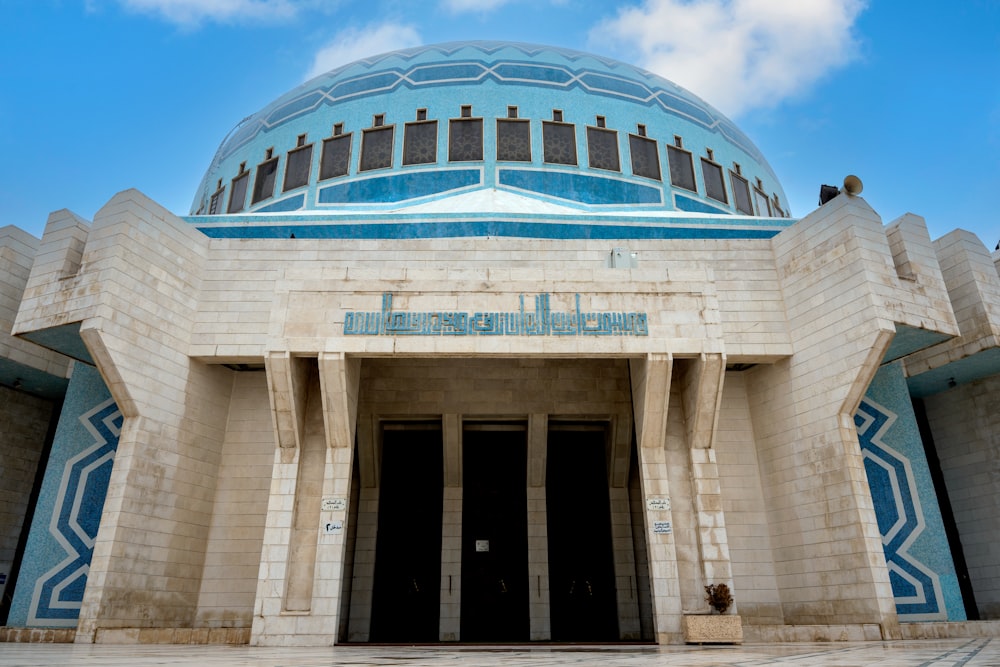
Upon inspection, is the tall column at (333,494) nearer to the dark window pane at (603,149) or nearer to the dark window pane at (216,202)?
the dark window pane at (603,149)

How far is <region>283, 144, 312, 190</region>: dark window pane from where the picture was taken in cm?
2131

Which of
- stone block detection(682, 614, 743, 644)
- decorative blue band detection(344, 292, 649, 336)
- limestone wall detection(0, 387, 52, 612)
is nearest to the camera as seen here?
stone block detection(682, 614, 743, 644)

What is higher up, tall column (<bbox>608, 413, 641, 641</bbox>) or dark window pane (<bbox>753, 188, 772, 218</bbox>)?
dark window pane (<bbox>753, 188, 772, 218</bbox>)

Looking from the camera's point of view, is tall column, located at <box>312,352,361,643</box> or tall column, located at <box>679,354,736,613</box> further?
tall column, located at <box>679,354,736,613</box>

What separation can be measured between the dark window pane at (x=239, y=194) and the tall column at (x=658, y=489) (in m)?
15.2

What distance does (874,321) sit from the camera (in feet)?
38.5

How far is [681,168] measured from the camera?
21.9 m

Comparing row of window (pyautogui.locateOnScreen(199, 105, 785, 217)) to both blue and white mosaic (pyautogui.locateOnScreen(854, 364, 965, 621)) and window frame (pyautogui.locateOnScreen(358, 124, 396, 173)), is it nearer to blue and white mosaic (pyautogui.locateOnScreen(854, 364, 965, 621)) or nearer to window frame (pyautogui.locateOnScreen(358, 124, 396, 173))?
window frame (pyautogui.locateOnScreen(358, 124, 396, 173))

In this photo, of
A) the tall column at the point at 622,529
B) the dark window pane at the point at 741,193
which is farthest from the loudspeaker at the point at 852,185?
the dark window pane at the point at 741,193

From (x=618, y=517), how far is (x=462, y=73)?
14.9 meters

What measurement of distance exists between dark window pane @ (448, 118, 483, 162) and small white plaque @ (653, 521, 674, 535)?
1267cm

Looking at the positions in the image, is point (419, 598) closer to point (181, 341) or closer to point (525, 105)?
point (181, 341)

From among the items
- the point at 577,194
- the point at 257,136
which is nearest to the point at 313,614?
the point at 577,194

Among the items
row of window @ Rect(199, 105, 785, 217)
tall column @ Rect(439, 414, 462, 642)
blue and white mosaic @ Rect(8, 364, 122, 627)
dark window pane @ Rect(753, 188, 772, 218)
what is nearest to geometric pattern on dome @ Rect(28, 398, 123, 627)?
blue and white mosaic @ Rect(8, 364, 122, 627)
